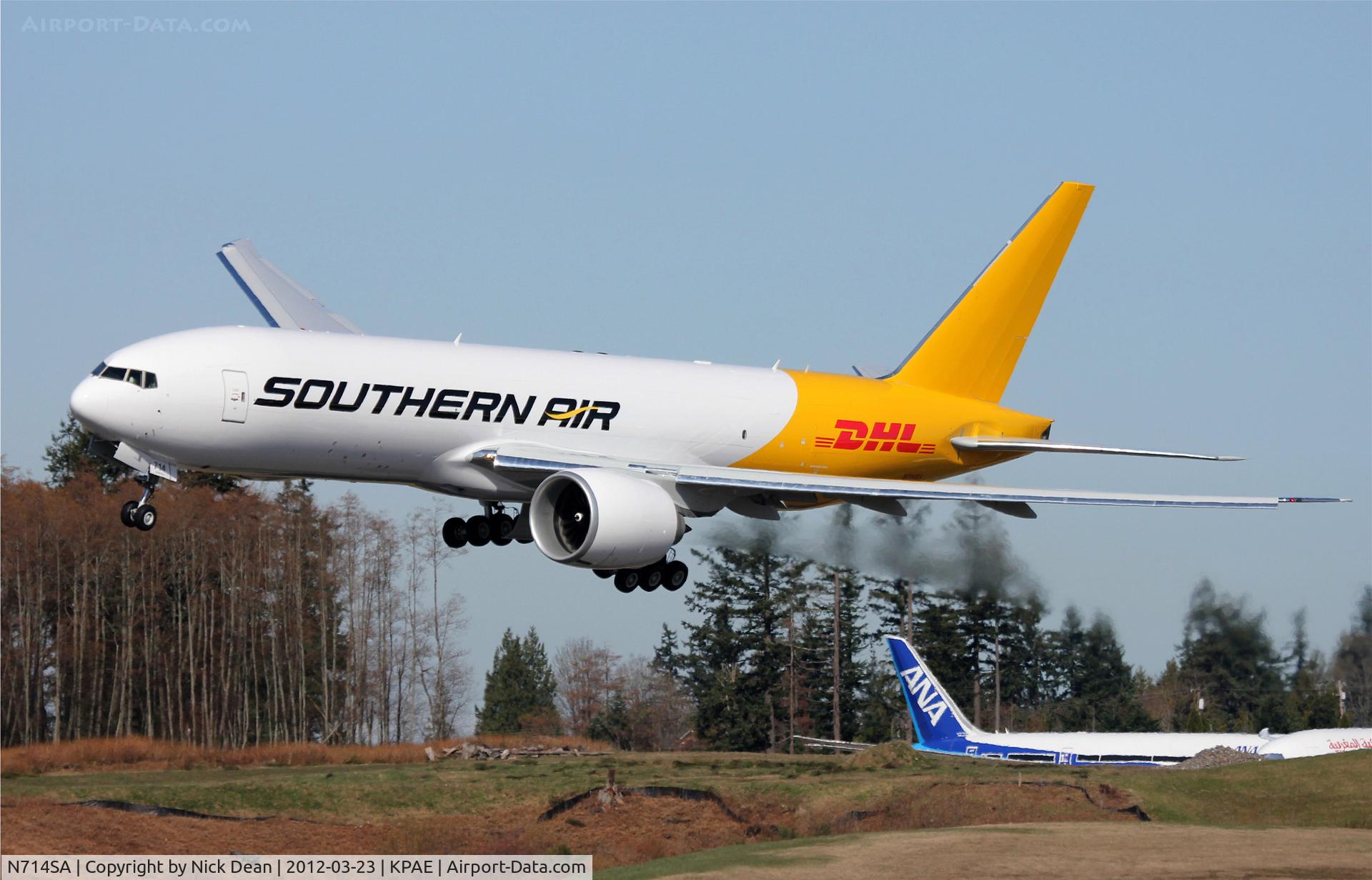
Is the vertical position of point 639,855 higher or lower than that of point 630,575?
lower

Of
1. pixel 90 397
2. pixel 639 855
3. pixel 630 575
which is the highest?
pixel 90 397

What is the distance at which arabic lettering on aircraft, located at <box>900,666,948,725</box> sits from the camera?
220 feet

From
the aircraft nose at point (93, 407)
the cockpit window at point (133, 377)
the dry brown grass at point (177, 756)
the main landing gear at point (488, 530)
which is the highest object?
the cockpit window at point (133, 377)

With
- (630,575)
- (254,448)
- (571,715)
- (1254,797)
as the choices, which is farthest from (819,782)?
(571,715)

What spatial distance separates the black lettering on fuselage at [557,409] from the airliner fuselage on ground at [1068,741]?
31.5 meters

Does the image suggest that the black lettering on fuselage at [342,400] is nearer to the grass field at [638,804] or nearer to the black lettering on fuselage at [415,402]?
the black lettering on fuselage at [415,402]

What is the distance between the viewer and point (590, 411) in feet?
124

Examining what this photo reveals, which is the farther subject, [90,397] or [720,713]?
[720,713]

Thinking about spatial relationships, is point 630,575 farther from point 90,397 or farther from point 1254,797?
point 1254,797

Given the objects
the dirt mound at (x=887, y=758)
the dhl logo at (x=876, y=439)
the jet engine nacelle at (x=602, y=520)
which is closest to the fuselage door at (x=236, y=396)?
the jet engine nacelle at (x=602, y=520)

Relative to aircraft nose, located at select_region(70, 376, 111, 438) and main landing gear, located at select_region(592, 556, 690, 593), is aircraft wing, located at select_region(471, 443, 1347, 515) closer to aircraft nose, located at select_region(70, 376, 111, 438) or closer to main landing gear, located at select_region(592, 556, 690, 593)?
main landing gear, located at select_region(592, 556, 690, 593)

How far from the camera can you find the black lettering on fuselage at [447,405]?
35.5 m

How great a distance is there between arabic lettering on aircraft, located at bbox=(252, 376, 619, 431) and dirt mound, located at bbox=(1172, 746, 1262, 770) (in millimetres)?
28700

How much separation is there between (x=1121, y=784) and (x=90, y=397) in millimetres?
30740
